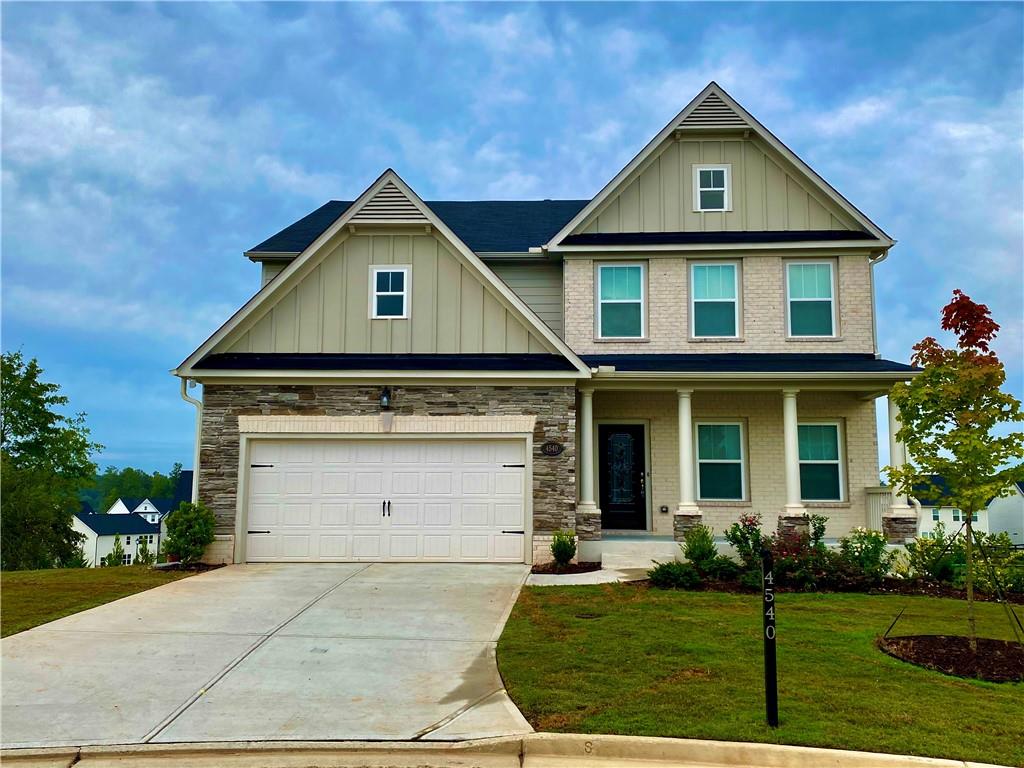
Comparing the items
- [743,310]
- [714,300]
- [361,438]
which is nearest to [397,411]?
[361,438]

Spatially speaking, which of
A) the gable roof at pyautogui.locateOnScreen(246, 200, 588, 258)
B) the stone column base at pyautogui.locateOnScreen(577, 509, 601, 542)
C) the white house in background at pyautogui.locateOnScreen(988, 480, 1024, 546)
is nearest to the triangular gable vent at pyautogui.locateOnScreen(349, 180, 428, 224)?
the gable roof at pyautogui.locateOnScreen(246, 200, 588, 258)

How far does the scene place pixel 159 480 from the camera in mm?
108062

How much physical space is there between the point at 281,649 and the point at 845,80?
16704mm

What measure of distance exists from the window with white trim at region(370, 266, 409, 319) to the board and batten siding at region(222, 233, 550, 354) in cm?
11

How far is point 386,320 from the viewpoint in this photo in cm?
1363

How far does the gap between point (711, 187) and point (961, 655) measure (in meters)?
10.9

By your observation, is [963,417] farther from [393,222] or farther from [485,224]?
[485,224]

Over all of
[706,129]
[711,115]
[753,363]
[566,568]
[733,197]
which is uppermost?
[711,115]

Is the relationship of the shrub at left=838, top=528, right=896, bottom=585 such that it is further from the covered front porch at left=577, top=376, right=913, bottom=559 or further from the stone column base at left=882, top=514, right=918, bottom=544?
the covered front porch at left=577, top=376, right=913, bottom=559

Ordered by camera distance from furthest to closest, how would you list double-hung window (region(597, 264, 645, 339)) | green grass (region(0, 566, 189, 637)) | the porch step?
double-hung window (region(597, 264, 645, 339))
the porch step
green grass (region(0, 566, 189, 637))

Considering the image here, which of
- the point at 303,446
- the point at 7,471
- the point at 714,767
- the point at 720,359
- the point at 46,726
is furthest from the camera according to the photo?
the point at 7,471

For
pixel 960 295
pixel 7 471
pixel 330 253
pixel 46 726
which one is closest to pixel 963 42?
pixel 960 295

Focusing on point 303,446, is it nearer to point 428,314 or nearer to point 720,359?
point 428,314

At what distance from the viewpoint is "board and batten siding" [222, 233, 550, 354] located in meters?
13.5
